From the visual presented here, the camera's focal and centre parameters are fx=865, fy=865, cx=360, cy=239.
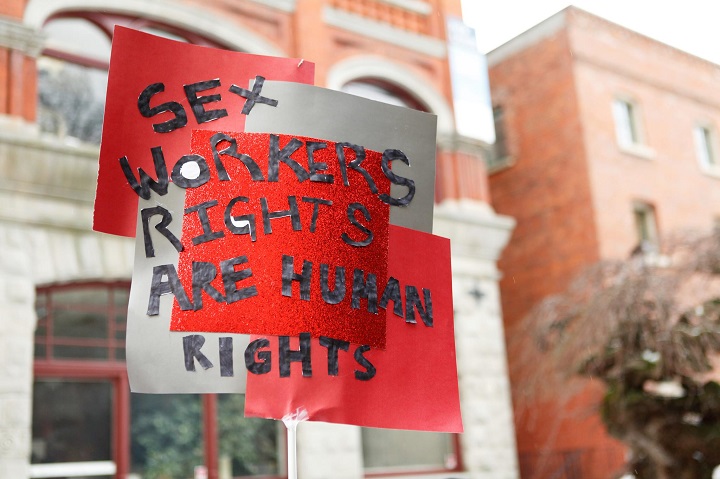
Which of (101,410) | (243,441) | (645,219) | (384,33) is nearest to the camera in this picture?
(101,410)

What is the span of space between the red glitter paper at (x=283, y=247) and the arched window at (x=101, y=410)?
6689 millimetres

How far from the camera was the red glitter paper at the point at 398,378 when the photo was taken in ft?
9.86

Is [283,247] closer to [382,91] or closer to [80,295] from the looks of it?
[80,295]

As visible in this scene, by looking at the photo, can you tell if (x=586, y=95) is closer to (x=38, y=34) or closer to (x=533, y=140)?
(x=533, y=140)

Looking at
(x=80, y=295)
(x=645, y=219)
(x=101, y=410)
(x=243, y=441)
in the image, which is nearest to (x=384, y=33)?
(x=80, y=295)

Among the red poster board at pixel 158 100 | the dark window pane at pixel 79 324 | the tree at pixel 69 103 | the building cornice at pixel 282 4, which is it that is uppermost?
the building cornice at pixel 282 4

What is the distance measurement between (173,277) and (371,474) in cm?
896

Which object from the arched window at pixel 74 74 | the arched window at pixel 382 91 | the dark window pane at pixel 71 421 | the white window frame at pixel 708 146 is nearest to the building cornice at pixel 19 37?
the arched window at pixel 74 74

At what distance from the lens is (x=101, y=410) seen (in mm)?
9438

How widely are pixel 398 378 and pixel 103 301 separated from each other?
7.16m

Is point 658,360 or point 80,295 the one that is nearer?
point 658,360

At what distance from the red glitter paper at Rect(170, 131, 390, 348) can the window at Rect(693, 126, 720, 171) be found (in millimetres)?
16414

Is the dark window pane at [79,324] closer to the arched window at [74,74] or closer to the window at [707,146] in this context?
the arched window at [74,74]

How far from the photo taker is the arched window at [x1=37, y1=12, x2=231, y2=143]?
985 cm
